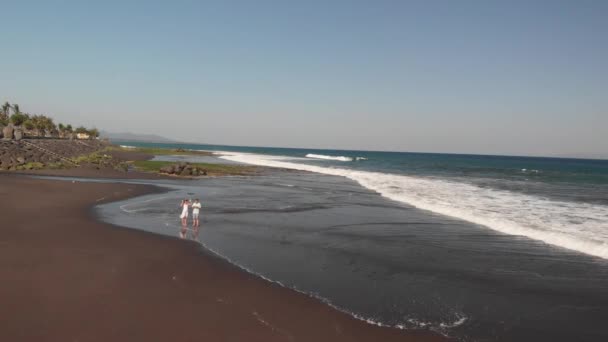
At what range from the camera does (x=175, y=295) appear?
10406 millimetres

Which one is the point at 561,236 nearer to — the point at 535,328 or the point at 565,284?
the point at 565,284

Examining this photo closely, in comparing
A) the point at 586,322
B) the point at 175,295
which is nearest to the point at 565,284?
the point at 586,322

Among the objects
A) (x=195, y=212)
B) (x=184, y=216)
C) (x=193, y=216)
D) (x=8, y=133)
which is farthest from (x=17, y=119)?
(x=195, y=212)

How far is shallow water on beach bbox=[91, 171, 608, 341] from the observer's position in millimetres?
9602

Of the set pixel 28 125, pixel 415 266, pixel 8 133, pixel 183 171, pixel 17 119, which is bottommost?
pixel 415 266

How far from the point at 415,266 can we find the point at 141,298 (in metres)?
8.73

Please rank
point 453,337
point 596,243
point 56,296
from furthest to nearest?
point 596,243 → point 56,296 → point 453,337

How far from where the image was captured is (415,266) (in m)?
13.7

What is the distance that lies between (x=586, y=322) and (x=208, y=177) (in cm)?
4319

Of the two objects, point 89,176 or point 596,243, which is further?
point 89,176

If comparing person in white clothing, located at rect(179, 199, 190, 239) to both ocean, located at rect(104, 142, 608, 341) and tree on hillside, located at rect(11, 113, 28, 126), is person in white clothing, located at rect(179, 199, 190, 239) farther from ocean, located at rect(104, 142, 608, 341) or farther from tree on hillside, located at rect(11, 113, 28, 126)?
tree on hillside, located at rect(11, 113, 28, 126)

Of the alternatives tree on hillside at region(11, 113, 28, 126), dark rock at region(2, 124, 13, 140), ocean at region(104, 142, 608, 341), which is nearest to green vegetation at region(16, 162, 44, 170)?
ocean at region(104, 142, 608, 341)

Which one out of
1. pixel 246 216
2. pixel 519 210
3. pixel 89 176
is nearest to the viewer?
pixel 246 216

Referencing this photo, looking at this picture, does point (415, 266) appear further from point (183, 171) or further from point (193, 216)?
point (183, 171)
